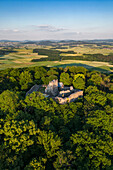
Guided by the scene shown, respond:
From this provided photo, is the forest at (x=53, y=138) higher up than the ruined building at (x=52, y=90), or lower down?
lower down

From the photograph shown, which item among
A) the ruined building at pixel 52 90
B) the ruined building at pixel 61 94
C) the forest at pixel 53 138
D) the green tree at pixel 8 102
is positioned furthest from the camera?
the ruined building at pixel 52 90

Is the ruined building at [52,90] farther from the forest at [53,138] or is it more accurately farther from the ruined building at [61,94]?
the forest at [53,138]

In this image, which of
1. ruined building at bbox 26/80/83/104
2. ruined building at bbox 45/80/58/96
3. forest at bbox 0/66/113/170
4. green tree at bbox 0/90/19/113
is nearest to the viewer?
forest at bbox 0/66/113/170

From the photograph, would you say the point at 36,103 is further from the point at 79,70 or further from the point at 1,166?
the point at 79,70

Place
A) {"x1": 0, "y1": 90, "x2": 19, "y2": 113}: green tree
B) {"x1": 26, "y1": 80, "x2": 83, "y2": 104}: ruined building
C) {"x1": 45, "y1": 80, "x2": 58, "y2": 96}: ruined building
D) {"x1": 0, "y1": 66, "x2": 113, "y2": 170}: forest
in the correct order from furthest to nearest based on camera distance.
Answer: {"x1": 45, "y1": 80, "x2": 58, "y2": 96}: ruined building → {"x1": 26, "y1": 80, "x2": 83, "y2": 104}: ruined building → {"x1": 0, "y1": 90, "x2": 19, "y2": 113}: green tree → {"x1": 0, "y1": 66, "x2": 113, "y2": 170}: forest

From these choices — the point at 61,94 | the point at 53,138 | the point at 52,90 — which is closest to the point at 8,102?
the point at 53,138

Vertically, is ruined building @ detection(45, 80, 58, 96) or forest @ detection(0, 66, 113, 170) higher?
ruined building @ detection(45, 80, 58, 96)

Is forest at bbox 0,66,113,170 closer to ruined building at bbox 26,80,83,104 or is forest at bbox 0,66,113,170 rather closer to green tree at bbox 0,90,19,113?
green tree at bbox 0,90,19,113

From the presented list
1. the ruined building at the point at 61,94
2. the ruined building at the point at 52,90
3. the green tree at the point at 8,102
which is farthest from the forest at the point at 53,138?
the ruined building at the point at 52,90

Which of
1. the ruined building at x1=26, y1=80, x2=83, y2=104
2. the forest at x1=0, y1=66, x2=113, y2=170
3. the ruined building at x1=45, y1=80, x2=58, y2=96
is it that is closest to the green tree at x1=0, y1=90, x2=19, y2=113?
the forest at x1=0, y1=66, x2=113, y2=170

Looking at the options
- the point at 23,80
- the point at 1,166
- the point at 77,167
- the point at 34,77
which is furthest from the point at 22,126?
the point at 34,77

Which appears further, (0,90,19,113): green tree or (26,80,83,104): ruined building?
(26,80,83,104): ruined building
